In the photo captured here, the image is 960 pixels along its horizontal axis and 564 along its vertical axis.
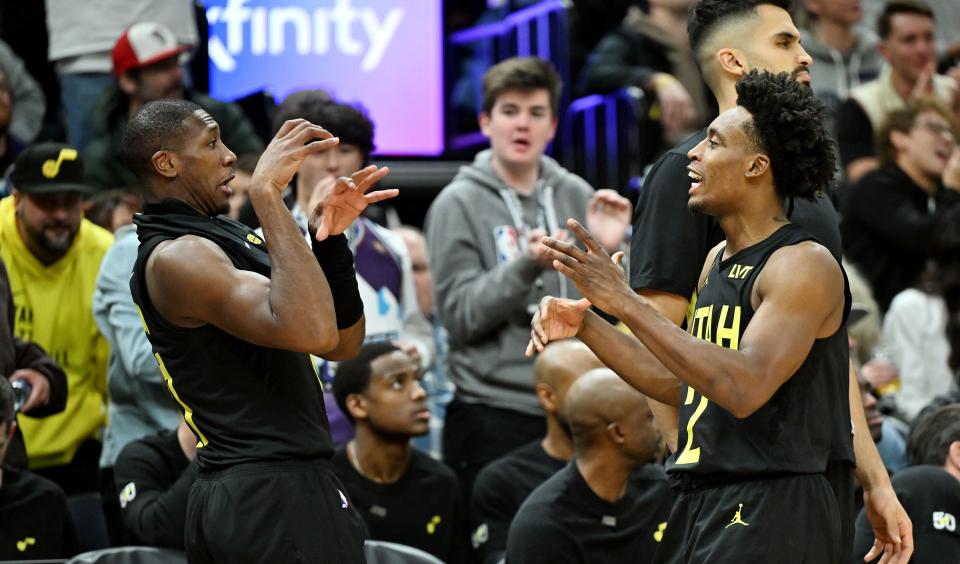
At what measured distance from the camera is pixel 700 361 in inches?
140

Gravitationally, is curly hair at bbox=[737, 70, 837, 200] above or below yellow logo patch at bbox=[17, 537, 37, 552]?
above

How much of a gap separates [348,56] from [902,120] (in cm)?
338

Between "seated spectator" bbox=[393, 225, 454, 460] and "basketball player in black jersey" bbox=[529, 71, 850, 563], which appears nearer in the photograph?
"basketball player in black jersey" bbox=[529, 71, 850, 563]

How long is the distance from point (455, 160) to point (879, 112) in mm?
2689

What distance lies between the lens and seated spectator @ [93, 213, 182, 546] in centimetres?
619

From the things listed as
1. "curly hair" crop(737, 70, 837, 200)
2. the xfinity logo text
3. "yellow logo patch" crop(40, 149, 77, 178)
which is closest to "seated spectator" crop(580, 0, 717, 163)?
the xfinity logo text

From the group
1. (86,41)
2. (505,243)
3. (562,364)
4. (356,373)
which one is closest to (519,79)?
(505,243)

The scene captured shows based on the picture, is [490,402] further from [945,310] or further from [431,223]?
[945,310]

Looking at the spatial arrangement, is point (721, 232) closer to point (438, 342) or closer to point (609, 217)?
point (609, 217)

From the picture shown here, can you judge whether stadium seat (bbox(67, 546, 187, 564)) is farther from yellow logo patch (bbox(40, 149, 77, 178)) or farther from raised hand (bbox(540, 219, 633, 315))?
raised hand (bbox(540, 219, 633, 315))

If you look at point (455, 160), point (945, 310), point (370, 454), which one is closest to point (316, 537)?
point (370, 454)

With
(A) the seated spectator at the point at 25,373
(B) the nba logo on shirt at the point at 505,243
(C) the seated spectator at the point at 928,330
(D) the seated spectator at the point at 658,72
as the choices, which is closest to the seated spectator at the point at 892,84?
(D) the seated spectator at the point at 658,72

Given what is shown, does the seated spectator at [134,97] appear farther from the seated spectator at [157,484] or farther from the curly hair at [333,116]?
the seated spectator at [157,484]

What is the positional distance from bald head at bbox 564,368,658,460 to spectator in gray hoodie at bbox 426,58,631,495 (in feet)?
2.80
